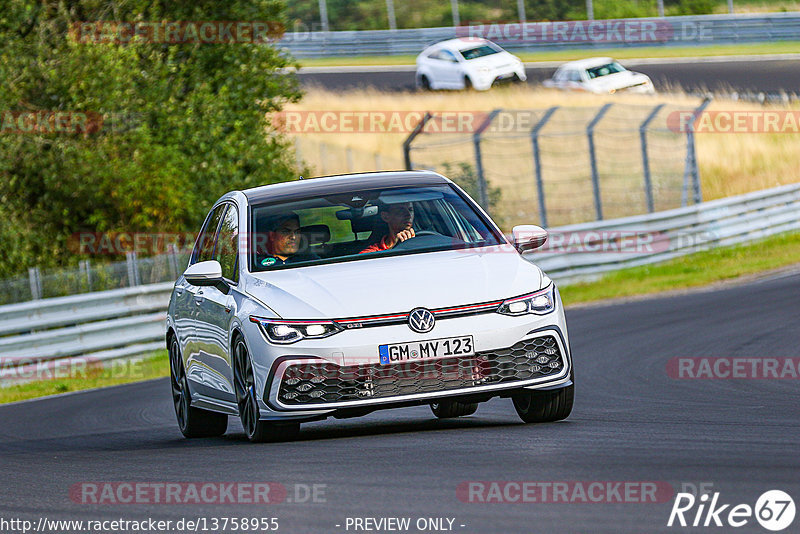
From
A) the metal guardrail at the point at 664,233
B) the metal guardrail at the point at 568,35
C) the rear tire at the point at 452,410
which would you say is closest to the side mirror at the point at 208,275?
the rear tire at the point at 452,410

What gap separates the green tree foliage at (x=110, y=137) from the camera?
25234mm

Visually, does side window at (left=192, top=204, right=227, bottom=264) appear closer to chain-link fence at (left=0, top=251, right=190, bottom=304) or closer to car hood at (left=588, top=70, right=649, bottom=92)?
chain-link fence at (left=0, top=251, right=190, bottom=304)

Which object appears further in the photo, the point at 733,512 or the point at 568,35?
the point at 568,35

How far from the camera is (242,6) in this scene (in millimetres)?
29547

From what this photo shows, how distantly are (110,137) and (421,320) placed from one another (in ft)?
61.4

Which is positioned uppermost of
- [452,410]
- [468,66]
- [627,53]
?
[452,410]

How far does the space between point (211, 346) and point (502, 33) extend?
150ft

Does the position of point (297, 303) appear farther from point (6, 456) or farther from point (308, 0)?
point (308, 0)

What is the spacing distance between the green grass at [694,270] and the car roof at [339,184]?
40.9 feet

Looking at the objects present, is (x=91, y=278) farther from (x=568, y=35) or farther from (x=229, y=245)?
(x=568, y=35)

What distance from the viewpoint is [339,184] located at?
31.7 feet

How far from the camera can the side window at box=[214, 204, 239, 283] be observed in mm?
9422

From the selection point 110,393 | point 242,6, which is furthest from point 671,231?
point 110,393

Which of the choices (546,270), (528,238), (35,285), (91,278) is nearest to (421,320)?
(528,238)
